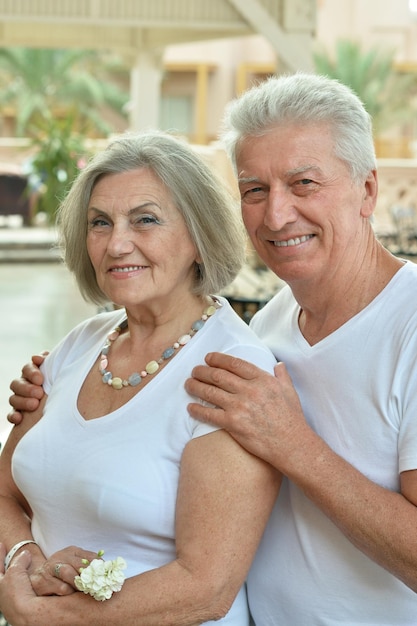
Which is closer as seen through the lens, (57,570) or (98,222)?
(57,570)

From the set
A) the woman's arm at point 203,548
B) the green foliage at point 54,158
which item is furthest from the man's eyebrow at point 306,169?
the green foliage at point 54,158

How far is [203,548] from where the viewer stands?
1789 mm

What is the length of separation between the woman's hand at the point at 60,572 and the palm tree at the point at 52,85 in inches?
876

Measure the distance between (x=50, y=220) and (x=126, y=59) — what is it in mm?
2185

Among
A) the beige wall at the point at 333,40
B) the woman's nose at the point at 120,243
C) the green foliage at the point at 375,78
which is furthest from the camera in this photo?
the beige wall at the point at 333,40

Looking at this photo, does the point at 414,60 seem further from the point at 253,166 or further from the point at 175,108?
the point at 253,166

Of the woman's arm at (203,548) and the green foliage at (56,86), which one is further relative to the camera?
the green foliage at (56,86)

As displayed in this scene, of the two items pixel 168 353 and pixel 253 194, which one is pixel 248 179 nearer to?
pixel 253 194

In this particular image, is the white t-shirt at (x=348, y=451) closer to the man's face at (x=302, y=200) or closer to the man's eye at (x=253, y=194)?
the man's face at (x=302, y=200)

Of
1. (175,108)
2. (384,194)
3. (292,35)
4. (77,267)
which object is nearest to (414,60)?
(175,108)

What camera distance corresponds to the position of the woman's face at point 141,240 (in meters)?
1.99

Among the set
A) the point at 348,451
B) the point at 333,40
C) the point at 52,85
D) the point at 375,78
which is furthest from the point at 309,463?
the point at 333,40

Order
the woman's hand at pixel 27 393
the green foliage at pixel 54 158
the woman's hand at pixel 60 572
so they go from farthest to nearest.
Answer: the green foliage at pixel 54 158
the woman's hand at pixel 27 393
the woman's hand at pixel 60 572

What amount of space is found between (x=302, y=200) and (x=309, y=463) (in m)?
0.48
